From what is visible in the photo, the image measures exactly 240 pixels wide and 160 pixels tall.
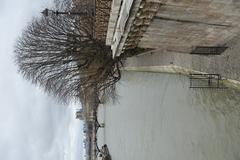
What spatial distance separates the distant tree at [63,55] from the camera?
1809 centimetres

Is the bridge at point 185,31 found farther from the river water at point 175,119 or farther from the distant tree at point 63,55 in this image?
the distant tree at point 63,55

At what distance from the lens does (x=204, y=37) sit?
408 inches

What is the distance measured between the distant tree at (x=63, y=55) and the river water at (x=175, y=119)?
1.90 meters

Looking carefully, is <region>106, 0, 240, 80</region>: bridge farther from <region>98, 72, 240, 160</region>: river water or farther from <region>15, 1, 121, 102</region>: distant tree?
<region>15, 1, 121, 102</region>: distant tree

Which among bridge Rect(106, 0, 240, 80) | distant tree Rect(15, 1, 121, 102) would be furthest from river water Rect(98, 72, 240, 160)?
distant tree Rect(15, 1, 121, 102)

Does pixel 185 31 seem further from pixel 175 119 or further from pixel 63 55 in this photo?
pixel 63 55

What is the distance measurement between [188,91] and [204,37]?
454cm

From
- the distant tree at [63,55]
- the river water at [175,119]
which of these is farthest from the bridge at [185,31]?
the distant tree at [63,55]

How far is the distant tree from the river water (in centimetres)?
190

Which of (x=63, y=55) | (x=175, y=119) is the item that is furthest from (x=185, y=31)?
(x=63, y=55)

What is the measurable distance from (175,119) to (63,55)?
5.59 meters

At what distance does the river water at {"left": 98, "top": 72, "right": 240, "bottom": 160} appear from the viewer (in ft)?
41.7

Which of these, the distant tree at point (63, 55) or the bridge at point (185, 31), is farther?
the distant tree at point (63, 55)

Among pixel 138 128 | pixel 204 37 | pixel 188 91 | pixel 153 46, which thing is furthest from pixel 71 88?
pixel 204 37
